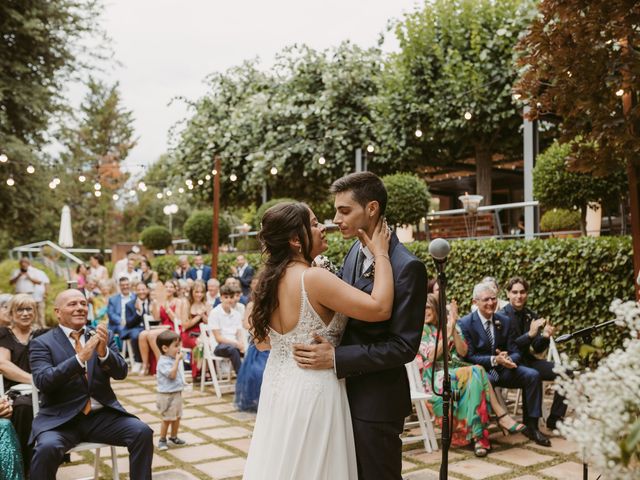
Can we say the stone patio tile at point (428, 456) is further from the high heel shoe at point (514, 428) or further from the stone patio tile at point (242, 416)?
the stone patio tile at point (242, 416)

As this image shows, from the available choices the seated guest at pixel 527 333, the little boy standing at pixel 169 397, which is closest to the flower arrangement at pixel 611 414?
the little boy standing at pixel 169 397

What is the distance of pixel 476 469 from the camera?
4801mm

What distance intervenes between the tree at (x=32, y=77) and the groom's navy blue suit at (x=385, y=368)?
1355 centimetres

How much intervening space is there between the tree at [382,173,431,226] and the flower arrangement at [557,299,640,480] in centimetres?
985

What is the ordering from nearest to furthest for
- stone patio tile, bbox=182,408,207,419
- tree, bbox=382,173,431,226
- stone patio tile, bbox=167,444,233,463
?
stone patio tile, bbox=167,444,233,463 → stone patio tile, bbox=182,408,207,419 → tree, bbox=382,173,431,226

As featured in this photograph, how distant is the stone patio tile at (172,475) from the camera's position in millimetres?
4632

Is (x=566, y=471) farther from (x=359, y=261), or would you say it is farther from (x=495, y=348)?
(x=359, y=261)

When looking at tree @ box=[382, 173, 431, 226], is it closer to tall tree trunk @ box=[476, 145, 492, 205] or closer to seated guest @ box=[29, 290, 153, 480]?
tall tree trunk @ box=[476, 145, 492, 205]

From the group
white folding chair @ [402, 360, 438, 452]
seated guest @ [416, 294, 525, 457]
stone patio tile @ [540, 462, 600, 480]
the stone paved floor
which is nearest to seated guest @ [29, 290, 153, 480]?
the stone paved floor

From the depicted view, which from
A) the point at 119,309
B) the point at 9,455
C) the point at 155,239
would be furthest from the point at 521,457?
the point at 155,239

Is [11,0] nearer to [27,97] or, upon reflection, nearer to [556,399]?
[27,97]

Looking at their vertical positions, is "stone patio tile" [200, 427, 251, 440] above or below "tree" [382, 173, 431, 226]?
below

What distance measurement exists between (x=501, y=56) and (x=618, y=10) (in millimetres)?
8808

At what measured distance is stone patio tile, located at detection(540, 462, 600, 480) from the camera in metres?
4.56
